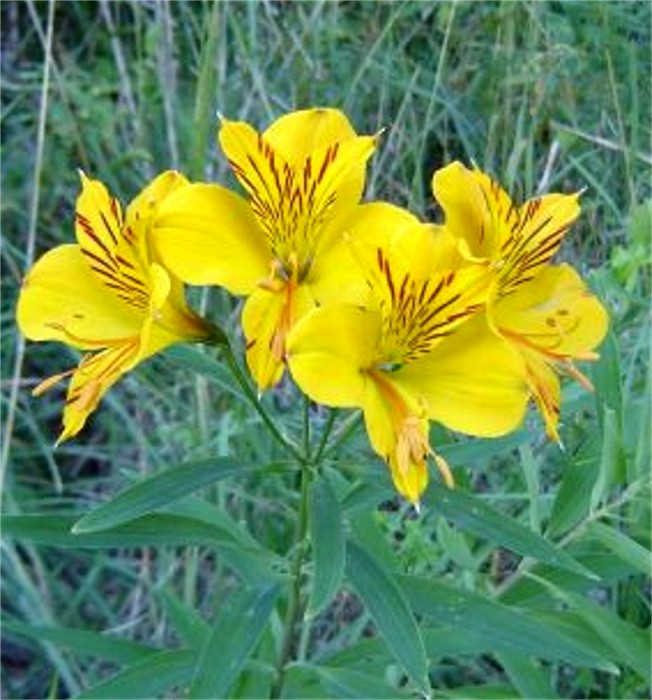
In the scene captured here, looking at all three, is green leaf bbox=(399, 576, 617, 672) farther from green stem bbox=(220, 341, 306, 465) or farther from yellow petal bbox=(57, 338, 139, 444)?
yellow petal bbox=(57, 338, 139, 444)

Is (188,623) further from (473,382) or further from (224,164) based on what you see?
(224,164)

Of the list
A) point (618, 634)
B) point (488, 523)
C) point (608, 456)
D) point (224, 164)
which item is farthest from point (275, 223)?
point (224, 164)

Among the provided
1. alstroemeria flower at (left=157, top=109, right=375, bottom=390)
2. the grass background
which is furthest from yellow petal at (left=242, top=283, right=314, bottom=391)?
the grass background

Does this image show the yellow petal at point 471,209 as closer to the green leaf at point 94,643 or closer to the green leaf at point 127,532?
the green leaf at point 127,532

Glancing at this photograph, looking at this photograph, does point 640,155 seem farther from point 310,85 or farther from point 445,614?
point 445,614

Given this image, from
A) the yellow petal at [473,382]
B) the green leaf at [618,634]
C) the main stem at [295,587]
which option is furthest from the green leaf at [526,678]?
the yellow petal at [473,382]

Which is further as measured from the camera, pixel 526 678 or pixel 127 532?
pixel 526 678

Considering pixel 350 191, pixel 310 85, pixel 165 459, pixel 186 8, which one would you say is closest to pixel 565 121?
pixel 310 85
